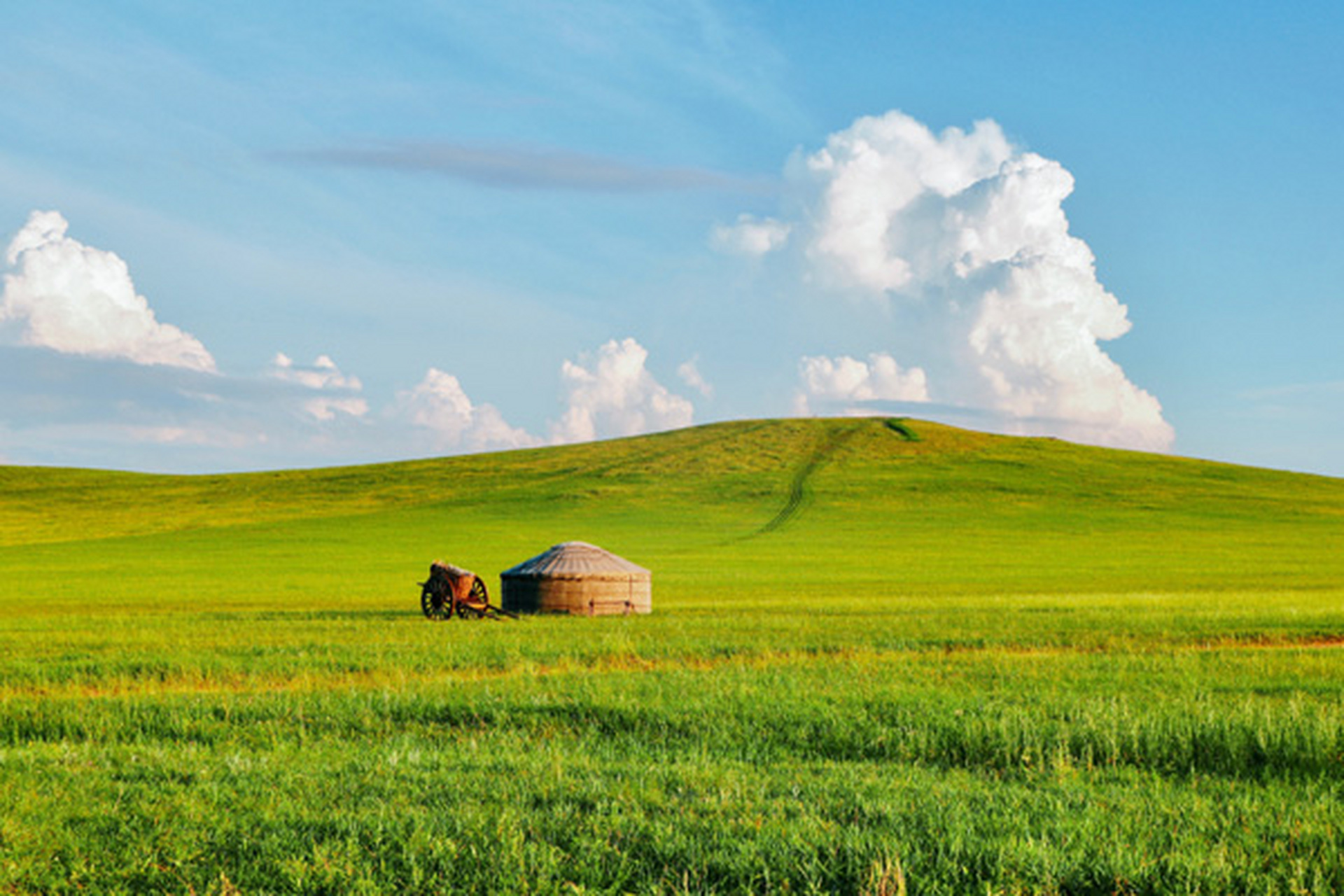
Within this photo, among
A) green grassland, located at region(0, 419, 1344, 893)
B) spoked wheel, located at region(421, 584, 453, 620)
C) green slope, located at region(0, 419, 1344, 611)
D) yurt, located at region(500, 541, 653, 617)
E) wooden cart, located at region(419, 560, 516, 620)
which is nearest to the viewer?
green grassland, located at region(0, 419, 1344, 893)

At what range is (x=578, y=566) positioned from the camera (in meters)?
34.9

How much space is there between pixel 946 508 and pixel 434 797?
81.6 metres

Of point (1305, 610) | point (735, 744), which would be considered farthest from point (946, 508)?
point (735, 744)

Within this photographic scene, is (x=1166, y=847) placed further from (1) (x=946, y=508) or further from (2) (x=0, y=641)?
(1) (x=946, y=508)

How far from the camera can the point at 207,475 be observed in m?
124

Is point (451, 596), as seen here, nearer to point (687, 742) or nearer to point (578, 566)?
point (578, 566)

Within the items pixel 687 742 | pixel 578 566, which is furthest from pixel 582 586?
pixel 687 742

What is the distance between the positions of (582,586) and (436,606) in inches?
172

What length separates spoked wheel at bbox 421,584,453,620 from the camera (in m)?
33.1

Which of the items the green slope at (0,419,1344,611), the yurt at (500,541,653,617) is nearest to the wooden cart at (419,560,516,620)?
the yurt at (500,541,653,617)

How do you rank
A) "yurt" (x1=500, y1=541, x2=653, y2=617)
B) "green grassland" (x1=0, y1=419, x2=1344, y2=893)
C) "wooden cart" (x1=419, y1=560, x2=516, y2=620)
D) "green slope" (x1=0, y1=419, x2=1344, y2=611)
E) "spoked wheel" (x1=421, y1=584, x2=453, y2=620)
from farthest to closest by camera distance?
"green slope" (x1=0, y1=419, x2=1344, y2=611) < "yurt" (x1=500, y1=541, x2=653, y2=617) < "wooden cart" (x1=419, y1=560, x2=516, y2=620) < "spoked wheel" (x1=421, y1=584, x2=453, y2=620) < "green grassland" (x1=0, y1=419, x2=1344, y2=893)

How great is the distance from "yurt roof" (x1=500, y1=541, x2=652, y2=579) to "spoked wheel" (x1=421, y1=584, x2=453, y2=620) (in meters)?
2.39

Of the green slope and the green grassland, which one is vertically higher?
the green slope

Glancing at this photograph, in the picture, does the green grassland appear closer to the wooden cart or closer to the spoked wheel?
the spoked wheel
